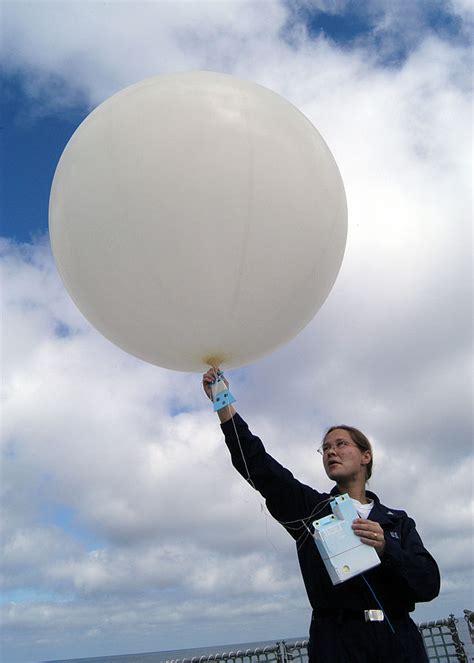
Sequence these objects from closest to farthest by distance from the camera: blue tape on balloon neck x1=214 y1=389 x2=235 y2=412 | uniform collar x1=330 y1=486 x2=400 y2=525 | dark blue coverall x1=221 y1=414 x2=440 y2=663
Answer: dark blue coverall x1=221 y1=414 x2=440 y2=663
uniform collar x1=330 y1=486 x2=400 y2=525
blue tape on balloon neck x1=214 y1=389 x2=235 y2=412

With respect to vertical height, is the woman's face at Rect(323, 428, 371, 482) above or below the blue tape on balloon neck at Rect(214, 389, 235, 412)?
below

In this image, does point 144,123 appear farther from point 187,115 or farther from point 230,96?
point 230,96

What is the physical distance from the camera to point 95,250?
2.30 meters

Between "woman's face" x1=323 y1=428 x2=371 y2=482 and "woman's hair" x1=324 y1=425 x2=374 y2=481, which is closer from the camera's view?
"woman's face" x1=323 y1=428 x2=371 y2=482

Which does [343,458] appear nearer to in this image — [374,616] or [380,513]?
[380,513]

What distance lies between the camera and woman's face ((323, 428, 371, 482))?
222 centimetres

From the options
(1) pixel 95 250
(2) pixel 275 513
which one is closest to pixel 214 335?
(1) pixel 95 250

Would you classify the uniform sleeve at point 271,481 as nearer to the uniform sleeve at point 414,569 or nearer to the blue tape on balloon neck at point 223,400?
the blue tape on balloon neck at point 223,400

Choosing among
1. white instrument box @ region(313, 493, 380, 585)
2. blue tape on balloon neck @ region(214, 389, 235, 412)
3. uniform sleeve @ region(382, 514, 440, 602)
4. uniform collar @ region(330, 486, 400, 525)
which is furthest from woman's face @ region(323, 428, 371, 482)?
blue tape on balloon neck @ region(214, 389, 235, 412)

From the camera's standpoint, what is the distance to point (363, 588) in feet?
6.09

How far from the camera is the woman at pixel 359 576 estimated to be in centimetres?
175

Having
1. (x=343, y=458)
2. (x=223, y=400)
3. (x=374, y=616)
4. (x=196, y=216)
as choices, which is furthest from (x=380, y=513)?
(x=196, y=216)

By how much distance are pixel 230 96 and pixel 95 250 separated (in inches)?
38.3

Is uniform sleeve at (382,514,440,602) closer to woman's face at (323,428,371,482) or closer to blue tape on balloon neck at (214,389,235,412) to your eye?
woman's face at (323,428,371,482)
